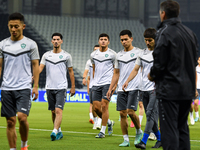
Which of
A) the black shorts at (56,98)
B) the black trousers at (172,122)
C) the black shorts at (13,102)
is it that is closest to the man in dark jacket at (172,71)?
the black trousers at (172,122)

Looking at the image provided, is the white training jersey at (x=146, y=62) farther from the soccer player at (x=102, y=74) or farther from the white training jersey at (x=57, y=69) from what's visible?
the white training jersey at (x=57, y=69)

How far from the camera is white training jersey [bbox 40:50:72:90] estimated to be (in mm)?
8148

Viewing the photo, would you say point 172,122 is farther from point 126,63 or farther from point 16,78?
point 126,63

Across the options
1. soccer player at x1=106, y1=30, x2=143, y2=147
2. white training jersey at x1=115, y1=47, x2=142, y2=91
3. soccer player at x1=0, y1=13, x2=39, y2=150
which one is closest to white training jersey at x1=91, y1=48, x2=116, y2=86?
soccer player at x1=106, y1=30, x2=143, y2=147

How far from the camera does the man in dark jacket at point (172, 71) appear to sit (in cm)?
381

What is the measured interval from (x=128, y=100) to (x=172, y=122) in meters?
3.20

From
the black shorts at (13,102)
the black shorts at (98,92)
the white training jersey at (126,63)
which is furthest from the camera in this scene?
the black shorts at (98,92)

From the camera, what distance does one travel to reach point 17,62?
5.54m

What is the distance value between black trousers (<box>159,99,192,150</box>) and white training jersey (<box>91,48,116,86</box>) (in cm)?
474

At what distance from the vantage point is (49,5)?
3416 cm

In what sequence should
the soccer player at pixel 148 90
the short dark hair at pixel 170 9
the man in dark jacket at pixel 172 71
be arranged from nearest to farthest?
the man in dark jacket at pixel 172 71 < the short dark hair at pixel 170 9 < the soccer player at pixel 148 90

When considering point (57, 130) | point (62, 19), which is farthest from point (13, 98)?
point (62, 19)

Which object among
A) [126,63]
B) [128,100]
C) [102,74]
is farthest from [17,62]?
[102,74]

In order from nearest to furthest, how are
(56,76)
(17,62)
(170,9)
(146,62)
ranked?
1. (170,9)
2. (17,62)
3. (146,62)
4. (56,76)
